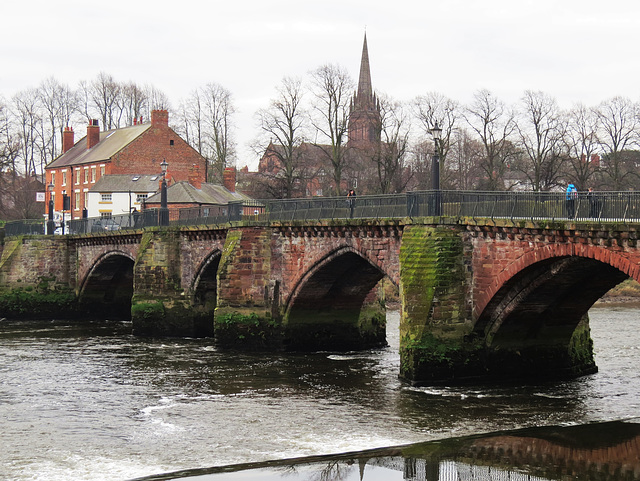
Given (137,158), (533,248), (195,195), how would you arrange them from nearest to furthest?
(533,248)
(195,195)
(137,158)

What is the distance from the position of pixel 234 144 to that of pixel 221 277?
49.3m

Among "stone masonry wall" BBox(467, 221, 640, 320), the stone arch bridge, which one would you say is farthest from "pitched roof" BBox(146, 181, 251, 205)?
"stone masonry wall" BBox(467, 221, 640, 320)

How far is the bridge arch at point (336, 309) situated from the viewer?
3200 centimetres

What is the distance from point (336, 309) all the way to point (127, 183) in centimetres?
3889

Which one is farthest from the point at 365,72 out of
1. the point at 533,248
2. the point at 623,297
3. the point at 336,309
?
the point at 533,248

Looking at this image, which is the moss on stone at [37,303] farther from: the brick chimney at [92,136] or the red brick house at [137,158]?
the brick chimney at [92,136]

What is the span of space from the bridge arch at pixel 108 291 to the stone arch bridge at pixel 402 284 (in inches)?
14.9

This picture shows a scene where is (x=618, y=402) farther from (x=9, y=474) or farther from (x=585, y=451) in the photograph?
(x=9, y=474)

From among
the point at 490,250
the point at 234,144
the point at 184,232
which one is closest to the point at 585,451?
the point at 490,250

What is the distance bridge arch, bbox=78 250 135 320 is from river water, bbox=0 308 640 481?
1699 cm

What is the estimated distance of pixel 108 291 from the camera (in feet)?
167

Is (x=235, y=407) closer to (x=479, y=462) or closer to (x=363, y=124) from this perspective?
(x=479, y=462)

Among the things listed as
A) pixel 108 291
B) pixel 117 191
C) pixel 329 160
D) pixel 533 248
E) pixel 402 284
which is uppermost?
pixel 329 160

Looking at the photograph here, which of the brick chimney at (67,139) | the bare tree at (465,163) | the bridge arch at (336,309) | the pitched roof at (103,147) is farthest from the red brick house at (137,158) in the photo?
the bridge arch at (336,309)
